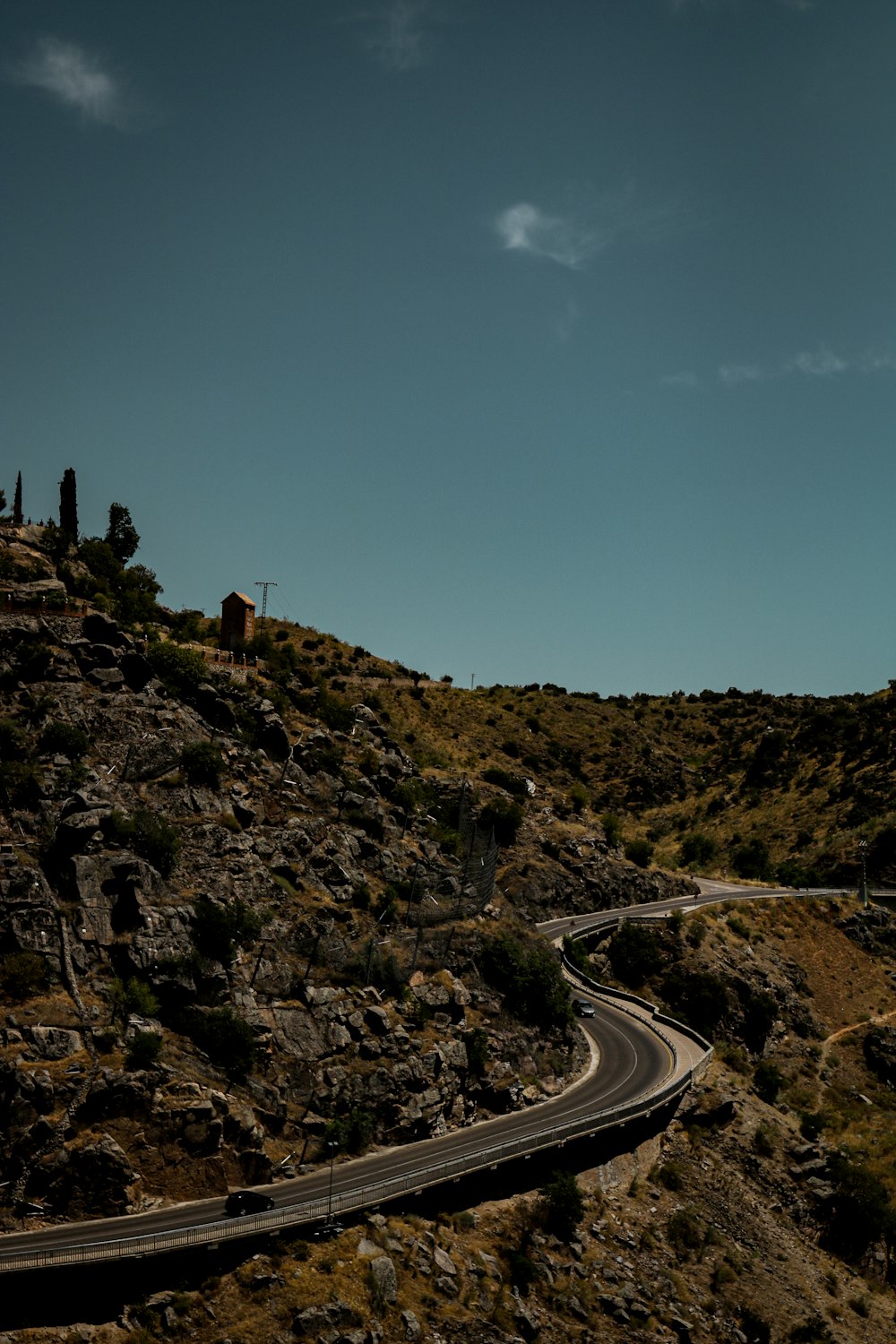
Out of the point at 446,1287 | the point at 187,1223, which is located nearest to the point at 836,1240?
the point at 446,1287

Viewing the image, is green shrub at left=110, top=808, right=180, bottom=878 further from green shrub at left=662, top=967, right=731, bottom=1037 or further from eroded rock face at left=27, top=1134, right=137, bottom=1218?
green shrub at left=662, top=967, right=731, bottom=1037

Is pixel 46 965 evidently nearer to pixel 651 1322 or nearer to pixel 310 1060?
pixel 310 1060

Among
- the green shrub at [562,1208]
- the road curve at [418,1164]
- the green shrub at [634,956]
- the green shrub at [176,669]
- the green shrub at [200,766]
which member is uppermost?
the green shrub at [176,669]

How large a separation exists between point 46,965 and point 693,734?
13042 centimetres

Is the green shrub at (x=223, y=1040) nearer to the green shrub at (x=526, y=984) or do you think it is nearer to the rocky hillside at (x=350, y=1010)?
the rocky hillside at (x=350, y=1010)

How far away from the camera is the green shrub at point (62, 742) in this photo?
58.1 meters

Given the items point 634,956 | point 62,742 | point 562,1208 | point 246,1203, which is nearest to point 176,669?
point 62,742

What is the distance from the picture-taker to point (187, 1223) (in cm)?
3875

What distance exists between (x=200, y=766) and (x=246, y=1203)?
2816cm

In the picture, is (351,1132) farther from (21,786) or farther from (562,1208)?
(21,786)

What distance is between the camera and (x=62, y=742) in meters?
58.5

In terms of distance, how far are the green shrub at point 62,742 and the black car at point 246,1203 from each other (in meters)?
27.5

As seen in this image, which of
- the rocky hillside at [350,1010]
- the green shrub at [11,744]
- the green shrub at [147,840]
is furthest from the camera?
the green shrub at [11,744]

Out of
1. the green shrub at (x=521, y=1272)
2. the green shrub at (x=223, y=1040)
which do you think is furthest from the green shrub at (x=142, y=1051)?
the green shrub at (x=521, y=1272)
